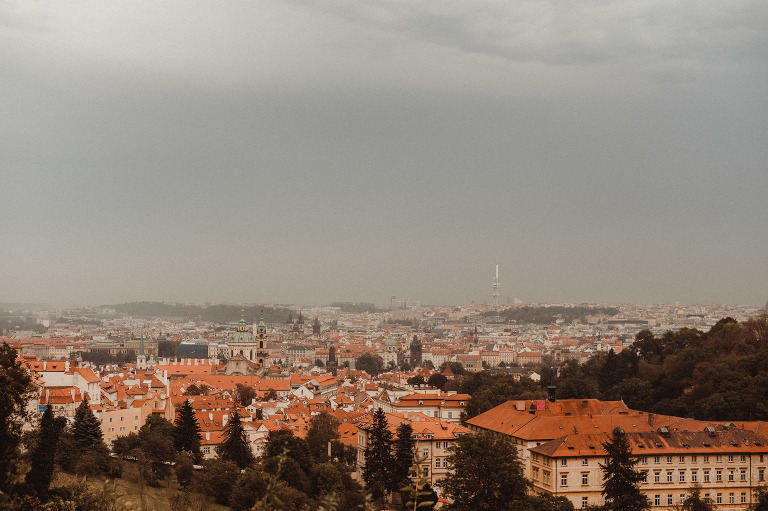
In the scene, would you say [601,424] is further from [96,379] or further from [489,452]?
[96,379]

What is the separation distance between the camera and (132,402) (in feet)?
168

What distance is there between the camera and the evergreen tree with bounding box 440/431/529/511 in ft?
107

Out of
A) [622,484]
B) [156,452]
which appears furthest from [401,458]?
[156,452]

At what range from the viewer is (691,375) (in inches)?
2266

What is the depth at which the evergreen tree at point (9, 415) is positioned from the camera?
2320 cm

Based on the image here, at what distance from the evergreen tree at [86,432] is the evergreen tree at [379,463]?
456 inches

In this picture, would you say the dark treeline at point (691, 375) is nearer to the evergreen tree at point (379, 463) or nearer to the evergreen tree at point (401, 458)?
the evergreen tree at point (401, 458)

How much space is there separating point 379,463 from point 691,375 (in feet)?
88.2

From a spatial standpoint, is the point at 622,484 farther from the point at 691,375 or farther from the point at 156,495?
the point at 691,375

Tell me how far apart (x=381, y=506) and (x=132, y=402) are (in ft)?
63.7

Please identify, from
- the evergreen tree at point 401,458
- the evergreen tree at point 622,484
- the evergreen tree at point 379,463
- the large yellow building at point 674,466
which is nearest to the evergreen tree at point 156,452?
the evergreen tree at point 379,463

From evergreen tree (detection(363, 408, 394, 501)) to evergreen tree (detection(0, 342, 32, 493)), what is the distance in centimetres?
1605

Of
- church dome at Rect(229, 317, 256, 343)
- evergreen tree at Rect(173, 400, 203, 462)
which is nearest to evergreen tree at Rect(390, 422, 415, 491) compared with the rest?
evergreen tree at Rect(173, 400, 203, 462)

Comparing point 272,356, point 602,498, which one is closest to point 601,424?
point 602,498
